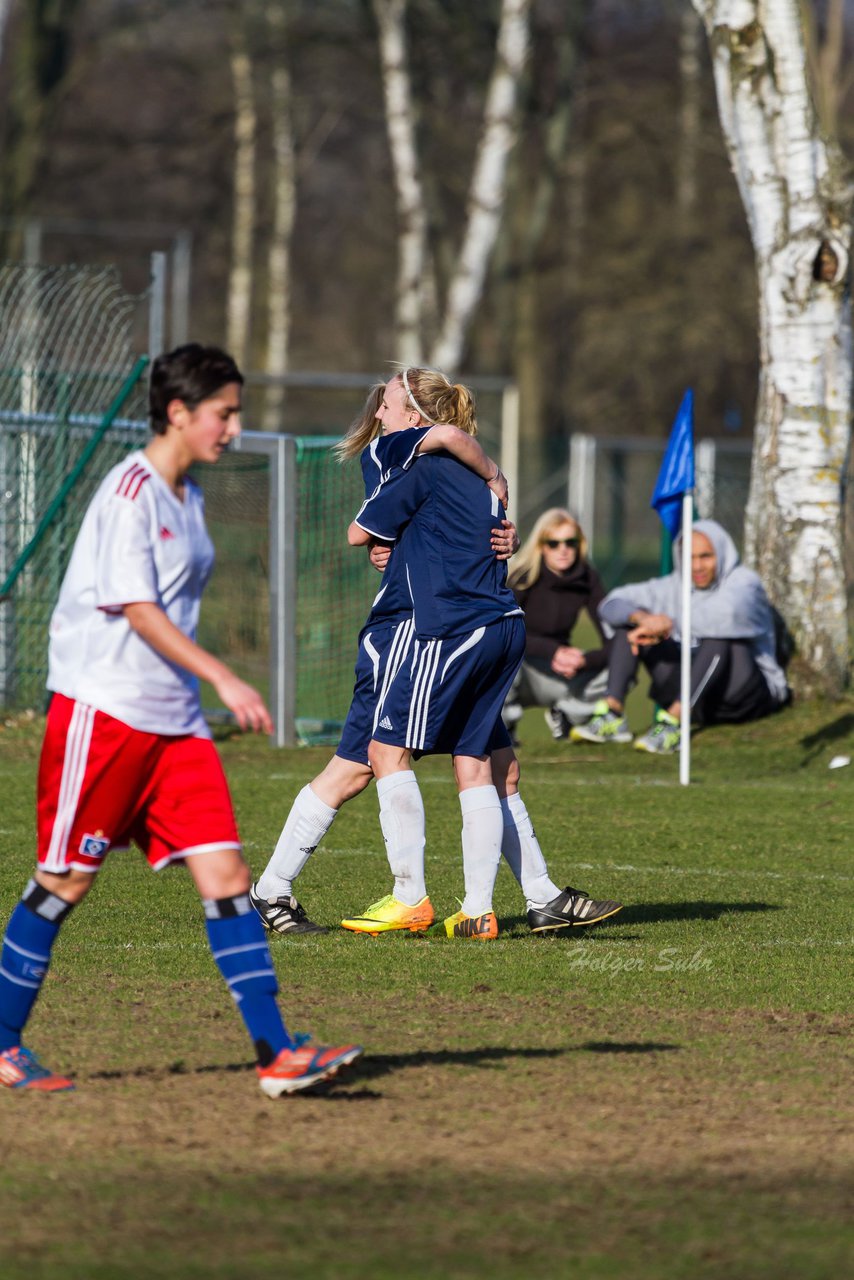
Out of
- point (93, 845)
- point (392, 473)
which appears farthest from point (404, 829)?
point (93, 845)

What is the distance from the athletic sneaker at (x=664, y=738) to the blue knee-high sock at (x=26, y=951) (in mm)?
8014

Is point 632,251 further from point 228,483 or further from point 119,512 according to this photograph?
point 119,512

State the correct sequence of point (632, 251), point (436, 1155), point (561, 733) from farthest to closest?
point (632, 251), point (561, 733), point (436, 1155)

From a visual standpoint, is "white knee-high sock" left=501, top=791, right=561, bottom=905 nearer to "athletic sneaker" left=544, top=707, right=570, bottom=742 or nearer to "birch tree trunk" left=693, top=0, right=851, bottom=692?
"athletic sneaker" left=544, top=707, right=570, bottom=742

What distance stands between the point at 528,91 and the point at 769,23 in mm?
18786

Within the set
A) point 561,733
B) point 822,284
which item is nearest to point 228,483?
point 561,733

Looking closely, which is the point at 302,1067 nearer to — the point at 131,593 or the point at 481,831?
the point at 131,593

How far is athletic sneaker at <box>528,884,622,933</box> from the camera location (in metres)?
6.90

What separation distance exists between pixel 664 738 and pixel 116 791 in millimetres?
8152

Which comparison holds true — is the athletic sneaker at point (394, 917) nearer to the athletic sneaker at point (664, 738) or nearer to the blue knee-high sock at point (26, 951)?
the blue knee-high sock at point (26, 951)

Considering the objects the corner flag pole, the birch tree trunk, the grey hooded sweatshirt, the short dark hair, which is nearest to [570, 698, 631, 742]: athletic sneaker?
the grey hooded sweatshirt

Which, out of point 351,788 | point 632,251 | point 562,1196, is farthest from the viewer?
point 632,251

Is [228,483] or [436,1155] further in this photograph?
[228,483]

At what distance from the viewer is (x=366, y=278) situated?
5031 centimetres
